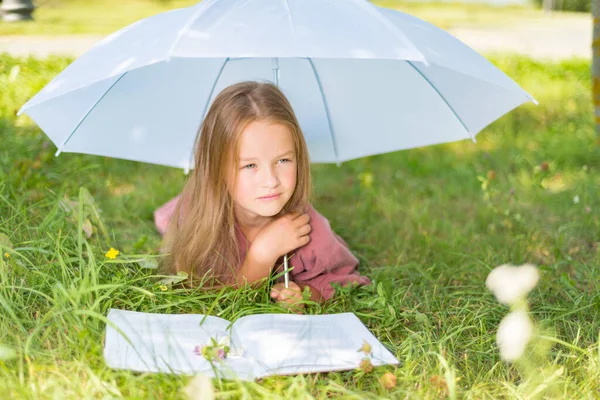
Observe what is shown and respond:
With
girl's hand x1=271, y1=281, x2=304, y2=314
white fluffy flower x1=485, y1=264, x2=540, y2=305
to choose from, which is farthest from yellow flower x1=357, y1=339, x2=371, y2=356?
white fluffy flower x1=485, y1=264, x2=540, y2=305

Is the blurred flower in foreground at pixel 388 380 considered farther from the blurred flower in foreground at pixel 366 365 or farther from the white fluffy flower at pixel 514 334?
the white fluffy flower at pixel 514 334

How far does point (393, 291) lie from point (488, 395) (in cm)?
71

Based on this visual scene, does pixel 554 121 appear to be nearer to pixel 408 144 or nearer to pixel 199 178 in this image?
pixel 408 144

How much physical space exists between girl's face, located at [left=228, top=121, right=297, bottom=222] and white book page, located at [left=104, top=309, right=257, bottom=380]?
0.47m

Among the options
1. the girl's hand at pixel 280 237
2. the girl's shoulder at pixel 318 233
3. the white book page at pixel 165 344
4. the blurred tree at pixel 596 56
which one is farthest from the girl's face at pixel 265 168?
→ the blurred tree at pixel 596 56

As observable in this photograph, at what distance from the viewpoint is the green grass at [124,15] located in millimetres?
6469

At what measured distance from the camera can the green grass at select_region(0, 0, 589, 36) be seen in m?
6.47

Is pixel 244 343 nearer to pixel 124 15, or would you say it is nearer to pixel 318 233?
pixel 318 233

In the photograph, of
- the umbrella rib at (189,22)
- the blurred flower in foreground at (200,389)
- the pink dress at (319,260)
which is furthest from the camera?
the pink dress at (319,260)

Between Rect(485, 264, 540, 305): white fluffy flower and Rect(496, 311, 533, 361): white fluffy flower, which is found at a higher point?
Rect(496, 311, 533, 361): white fluffy flower

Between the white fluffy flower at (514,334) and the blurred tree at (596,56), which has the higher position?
the blurred tree at (596,56)

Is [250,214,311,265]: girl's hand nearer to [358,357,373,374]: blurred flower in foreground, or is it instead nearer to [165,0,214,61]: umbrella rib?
[358,357,373,374]: blurred flower in foreground

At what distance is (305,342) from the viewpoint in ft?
6.59

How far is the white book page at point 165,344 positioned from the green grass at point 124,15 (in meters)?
4.11
